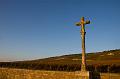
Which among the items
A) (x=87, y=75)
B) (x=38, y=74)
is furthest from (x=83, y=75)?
(x=38, y=74)

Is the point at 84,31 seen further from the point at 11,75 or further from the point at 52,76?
the point at 11,75

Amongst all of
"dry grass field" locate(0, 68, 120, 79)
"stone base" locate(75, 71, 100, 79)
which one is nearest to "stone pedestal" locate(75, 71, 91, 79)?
"stone base" locate(75, 71, 100, 79)

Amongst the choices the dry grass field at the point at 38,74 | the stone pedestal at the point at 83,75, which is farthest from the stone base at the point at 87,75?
the dry grass field at the point at 38,74

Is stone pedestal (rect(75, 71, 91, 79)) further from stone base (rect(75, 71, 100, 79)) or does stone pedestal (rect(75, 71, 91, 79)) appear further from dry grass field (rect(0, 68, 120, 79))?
dry grass field (rect(0, 68, 120, 79))

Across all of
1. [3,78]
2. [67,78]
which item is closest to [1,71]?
[3,78]

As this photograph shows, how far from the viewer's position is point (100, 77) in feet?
56.2

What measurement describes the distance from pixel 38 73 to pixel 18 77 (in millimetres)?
3142

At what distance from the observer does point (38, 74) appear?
2116 centimetres

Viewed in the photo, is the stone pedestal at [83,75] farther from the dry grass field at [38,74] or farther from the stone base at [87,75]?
the dry grass field at [38,74]

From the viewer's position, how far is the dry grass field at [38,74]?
17000 millimetres

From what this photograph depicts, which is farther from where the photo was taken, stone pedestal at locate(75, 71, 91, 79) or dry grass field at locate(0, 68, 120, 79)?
dry grass field at locate(0, 68, 120, 79)

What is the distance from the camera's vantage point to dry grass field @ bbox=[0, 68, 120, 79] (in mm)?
17000

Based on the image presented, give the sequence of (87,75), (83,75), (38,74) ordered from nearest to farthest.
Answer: (87,75) < (83,75) < (38,74)

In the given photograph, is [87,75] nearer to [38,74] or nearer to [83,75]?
[83,75]
